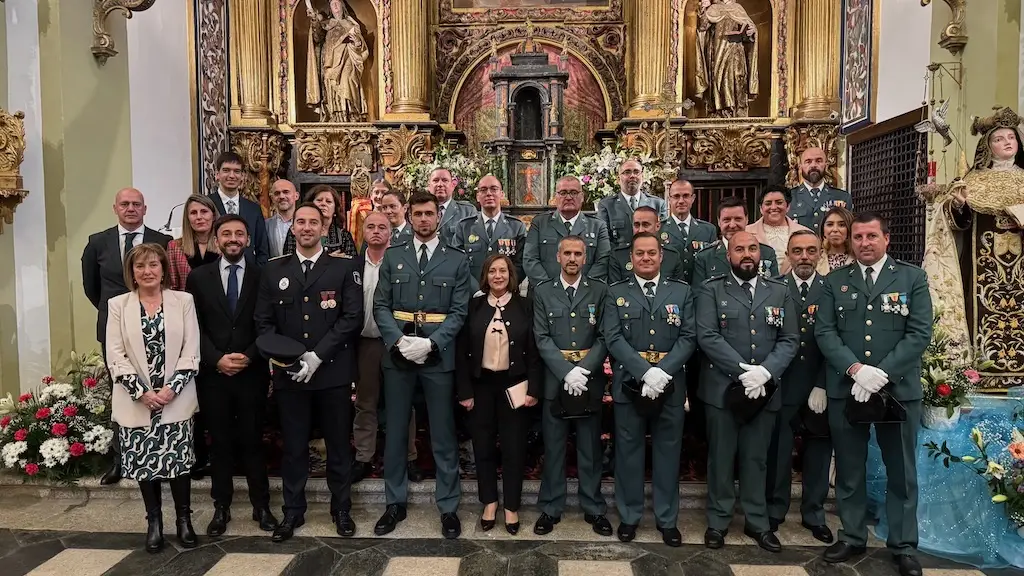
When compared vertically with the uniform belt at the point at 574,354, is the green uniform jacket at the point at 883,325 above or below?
above

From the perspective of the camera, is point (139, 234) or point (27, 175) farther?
point (27, 175)

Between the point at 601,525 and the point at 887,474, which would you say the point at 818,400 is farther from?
the point at 601,525

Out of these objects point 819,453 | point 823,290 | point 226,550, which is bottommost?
point 226,550

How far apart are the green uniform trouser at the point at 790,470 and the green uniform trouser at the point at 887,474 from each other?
198 millimetres

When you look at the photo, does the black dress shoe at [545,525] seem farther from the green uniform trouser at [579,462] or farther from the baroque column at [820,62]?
the baroque column at [820,62]

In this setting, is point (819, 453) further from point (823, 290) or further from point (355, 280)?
point (355, 280)

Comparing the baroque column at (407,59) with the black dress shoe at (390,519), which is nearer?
the black dress shoe at (390,519)

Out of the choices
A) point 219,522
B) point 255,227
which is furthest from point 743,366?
point 255,227

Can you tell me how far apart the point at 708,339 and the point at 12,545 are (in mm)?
4233

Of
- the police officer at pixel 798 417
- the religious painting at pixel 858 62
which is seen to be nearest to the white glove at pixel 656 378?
the police officer at pixel 798 417

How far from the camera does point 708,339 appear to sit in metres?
3.67

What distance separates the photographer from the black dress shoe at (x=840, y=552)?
3559 millimetres

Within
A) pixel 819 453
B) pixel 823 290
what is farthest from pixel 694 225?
pixel 819 453

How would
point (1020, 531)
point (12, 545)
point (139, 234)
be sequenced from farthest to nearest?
point (139, 234) → point (12, 545) → point (1020, 531)
